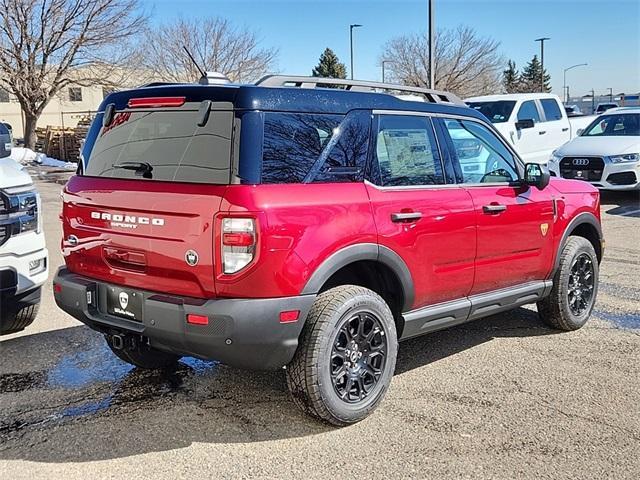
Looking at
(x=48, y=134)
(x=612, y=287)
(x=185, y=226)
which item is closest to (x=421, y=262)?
(x=185, y=226)

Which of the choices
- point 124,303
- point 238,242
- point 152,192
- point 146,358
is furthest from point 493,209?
point 146,358

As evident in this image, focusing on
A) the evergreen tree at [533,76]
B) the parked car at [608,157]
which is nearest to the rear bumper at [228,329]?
the parked car at [608,157]

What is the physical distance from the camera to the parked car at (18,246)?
4879mm

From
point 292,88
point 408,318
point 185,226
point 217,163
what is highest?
point 292,88

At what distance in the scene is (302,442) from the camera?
3.55 metres

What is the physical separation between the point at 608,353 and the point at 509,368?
34.1 inches

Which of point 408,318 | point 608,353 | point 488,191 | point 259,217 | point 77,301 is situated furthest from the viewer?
point 608,353

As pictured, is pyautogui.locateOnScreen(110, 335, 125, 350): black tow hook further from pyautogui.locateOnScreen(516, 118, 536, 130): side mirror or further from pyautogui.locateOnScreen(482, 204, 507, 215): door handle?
pyautogui.locateOnScreen(516, 118, 536, 130): side mirror

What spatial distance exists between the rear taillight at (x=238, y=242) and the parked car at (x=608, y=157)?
10.4 meters

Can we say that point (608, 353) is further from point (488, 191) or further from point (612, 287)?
point (612, 287)

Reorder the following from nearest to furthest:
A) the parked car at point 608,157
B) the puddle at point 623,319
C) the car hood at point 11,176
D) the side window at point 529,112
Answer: the car hood at point 11,176 → the puddle at point 623,319 → the parked car at point 608,157 → the side window at point 529,112

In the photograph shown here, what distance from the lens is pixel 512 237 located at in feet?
15.4

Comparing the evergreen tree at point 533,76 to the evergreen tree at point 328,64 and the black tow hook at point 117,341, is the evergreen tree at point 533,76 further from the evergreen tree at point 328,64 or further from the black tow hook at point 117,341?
the black tow hook at point 117,341

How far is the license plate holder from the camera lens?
3562 mm
